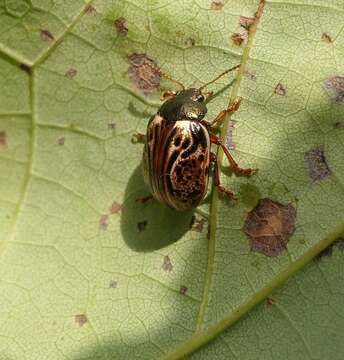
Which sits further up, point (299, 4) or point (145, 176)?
point (299, 4)

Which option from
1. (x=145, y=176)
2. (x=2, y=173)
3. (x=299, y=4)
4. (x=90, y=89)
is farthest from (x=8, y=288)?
(x=299, y=4)

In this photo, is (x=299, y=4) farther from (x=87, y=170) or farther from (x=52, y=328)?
(x=52, y=328)

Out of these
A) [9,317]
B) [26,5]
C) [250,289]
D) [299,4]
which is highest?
[299,4]

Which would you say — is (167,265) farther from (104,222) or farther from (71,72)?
(71,72)

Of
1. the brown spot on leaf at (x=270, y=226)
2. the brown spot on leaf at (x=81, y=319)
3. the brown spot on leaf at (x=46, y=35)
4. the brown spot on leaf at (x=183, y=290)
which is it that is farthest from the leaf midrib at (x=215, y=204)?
the brown spot on leaf at (x=46, y=35)

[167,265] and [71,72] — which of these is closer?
[167,265]

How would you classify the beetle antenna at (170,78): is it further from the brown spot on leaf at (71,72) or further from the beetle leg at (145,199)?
the beetle leg at (145,199)

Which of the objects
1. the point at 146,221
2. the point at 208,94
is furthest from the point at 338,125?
the point at 146,221
